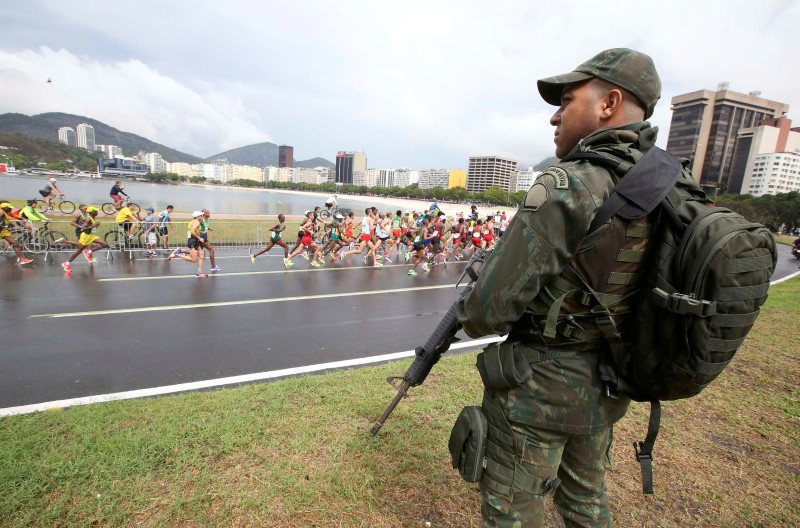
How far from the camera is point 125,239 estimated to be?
13172 millimetres

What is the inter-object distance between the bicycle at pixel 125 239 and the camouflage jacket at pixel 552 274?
1475cm

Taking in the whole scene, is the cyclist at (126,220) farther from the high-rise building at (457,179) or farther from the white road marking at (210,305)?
the high-rise building at (457,179)

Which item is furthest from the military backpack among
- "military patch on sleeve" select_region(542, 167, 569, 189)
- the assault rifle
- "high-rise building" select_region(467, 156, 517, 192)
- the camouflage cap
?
"high-rise building" select_region(467, 156, 517, 192)

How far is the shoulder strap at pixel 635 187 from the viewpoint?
1.42 metres

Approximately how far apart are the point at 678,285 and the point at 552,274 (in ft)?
1.54

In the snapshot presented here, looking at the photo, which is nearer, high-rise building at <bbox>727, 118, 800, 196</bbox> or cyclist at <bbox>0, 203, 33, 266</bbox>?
cyclist at <bbox>0, 203, 33, 266</bbox>

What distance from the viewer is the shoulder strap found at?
1.42 metres

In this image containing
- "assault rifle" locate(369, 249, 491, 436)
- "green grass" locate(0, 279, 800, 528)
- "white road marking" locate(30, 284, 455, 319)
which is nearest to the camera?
"assault rifle" locate(369, 249, 491, 436)

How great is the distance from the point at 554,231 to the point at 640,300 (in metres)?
0.53

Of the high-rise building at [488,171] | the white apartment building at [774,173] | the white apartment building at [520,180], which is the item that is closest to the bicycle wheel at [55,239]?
the white apartment building at [774,173]

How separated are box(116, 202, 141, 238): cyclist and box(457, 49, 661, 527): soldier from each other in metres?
14.3

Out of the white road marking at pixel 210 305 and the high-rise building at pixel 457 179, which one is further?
the high-rise building at pixel 457 179

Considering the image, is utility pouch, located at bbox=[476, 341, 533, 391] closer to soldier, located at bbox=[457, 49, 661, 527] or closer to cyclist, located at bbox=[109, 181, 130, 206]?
soldier, located at bbox=[457, 49, 661, 527]

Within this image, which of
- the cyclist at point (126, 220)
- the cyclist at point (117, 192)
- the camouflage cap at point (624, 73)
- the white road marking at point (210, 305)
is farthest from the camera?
the cyclist at point (117, 192)
